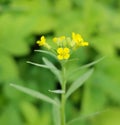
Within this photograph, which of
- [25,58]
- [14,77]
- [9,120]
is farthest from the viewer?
[25,58]

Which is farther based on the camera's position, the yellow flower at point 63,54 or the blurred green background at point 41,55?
the blurred green background at point 41,55

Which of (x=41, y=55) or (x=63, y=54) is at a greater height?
(x=63, y=54)

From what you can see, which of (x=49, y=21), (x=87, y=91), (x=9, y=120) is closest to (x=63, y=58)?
(x=9, y=120)

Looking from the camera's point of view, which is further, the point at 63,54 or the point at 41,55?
the point at 41,55

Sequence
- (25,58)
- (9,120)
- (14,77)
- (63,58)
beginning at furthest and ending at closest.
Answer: (25,58) → (14,77) → (9,120) → (63,58)

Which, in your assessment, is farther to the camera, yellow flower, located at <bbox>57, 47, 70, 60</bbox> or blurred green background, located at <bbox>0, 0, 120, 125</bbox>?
blurred green background, located at <bbox>0, 0, 120, 125</bbox>

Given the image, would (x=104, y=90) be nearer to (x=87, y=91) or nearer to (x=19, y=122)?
(x=87, y=91)

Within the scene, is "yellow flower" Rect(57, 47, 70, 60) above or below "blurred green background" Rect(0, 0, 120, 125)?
above

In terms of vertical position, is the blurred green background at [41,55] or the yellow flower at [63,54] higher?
the yellow flower at [63,54]
